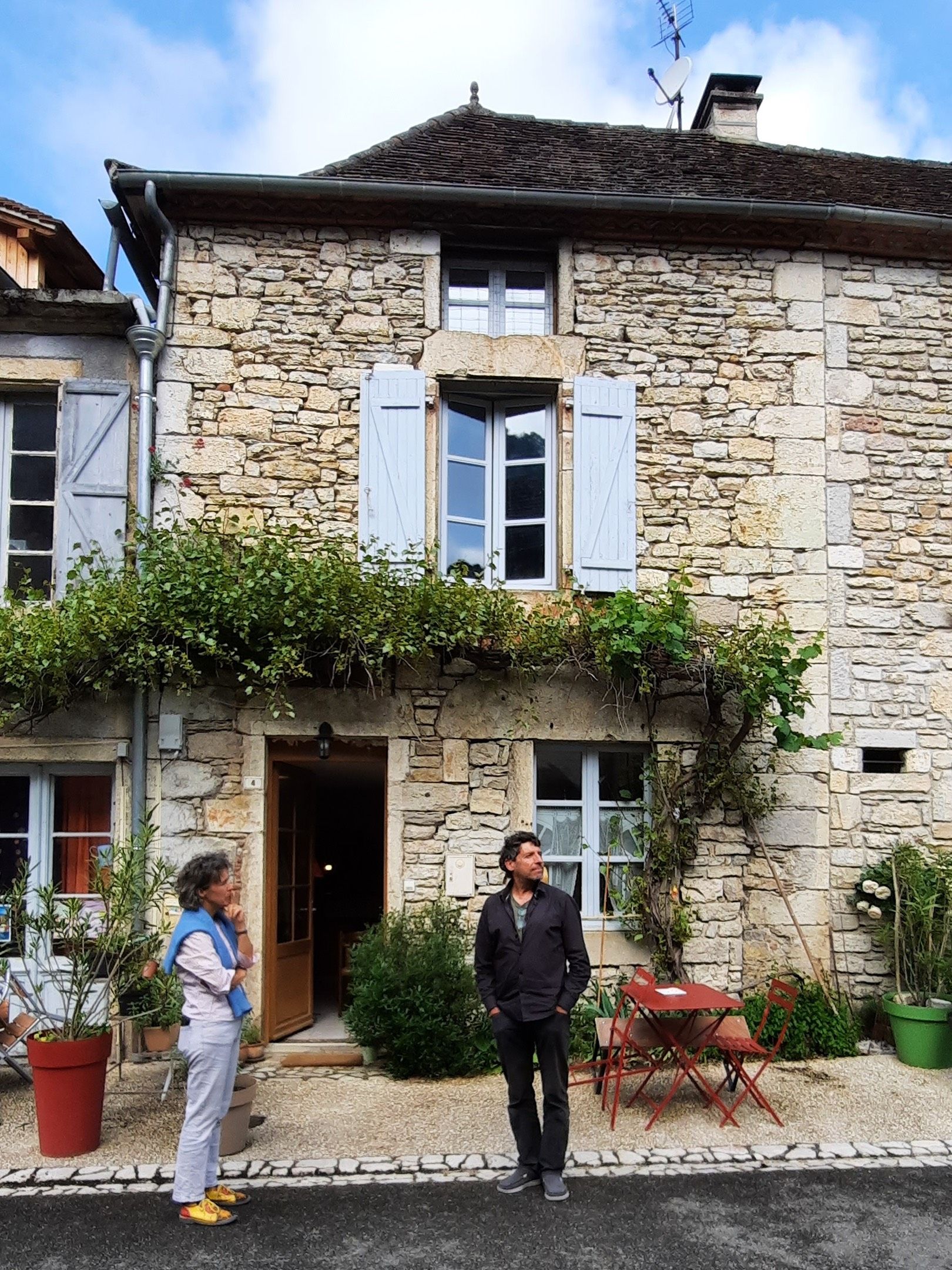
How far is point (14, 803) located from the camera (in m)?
6.76

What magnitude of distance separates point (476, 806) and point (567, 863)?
73 centimetres

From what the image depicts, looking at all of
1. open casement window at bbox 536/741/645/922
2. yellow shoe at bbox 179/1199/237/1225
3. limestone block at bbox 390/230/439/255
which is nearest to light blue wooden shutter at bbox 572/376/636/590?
open casement window at bbox 536/741/645/922

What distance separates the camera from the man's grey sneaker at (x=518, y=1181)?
14.0 feet

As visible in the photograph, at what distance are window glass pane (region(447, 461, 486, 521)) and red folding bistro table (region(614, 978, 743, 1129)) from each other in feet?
11.0

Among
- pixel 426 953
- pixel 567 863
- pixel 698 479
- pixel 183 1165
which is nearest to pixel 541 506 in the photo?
pixel 698 479

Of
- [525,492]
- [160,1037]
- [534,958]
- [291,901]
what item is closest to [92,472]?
[525,492]

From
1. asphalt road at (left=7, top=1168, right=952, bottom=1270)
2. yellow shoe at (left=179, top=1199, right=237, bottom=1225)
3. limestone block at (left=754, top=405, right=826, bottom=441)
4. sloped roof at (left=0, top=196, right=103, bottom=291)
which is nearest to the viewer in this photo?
asphalt road at (left=7, top=1168, right=952, bottom=1270)

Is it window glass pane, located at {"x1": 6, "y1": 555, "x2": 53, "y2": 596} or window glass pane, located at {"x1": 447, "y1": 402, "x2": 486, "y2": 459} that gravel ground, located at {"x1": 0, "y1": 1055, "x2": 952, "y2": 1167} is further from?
→ window glass pane, located at {"x1": 447, "y1": 402, "x2": 486, "y2": 459}

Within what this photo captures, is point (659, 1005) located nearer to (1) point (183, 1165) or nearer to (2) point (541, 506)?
(1) point (183, 1165)

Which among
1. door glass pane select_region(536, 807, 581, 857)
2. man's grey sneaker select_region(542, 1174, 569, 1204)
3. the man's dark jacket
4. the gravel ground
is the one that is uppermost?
door glass pane select_region(536, 807, 581, 857)

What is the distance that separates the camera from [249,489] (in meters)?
6.88

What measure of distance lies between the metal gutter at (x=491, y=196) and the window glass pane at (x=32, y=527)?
222 cm

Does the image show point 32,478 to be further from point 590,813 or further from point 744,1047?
point 744,1047

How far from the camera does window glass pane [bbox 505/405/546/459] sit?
739 centimetres
